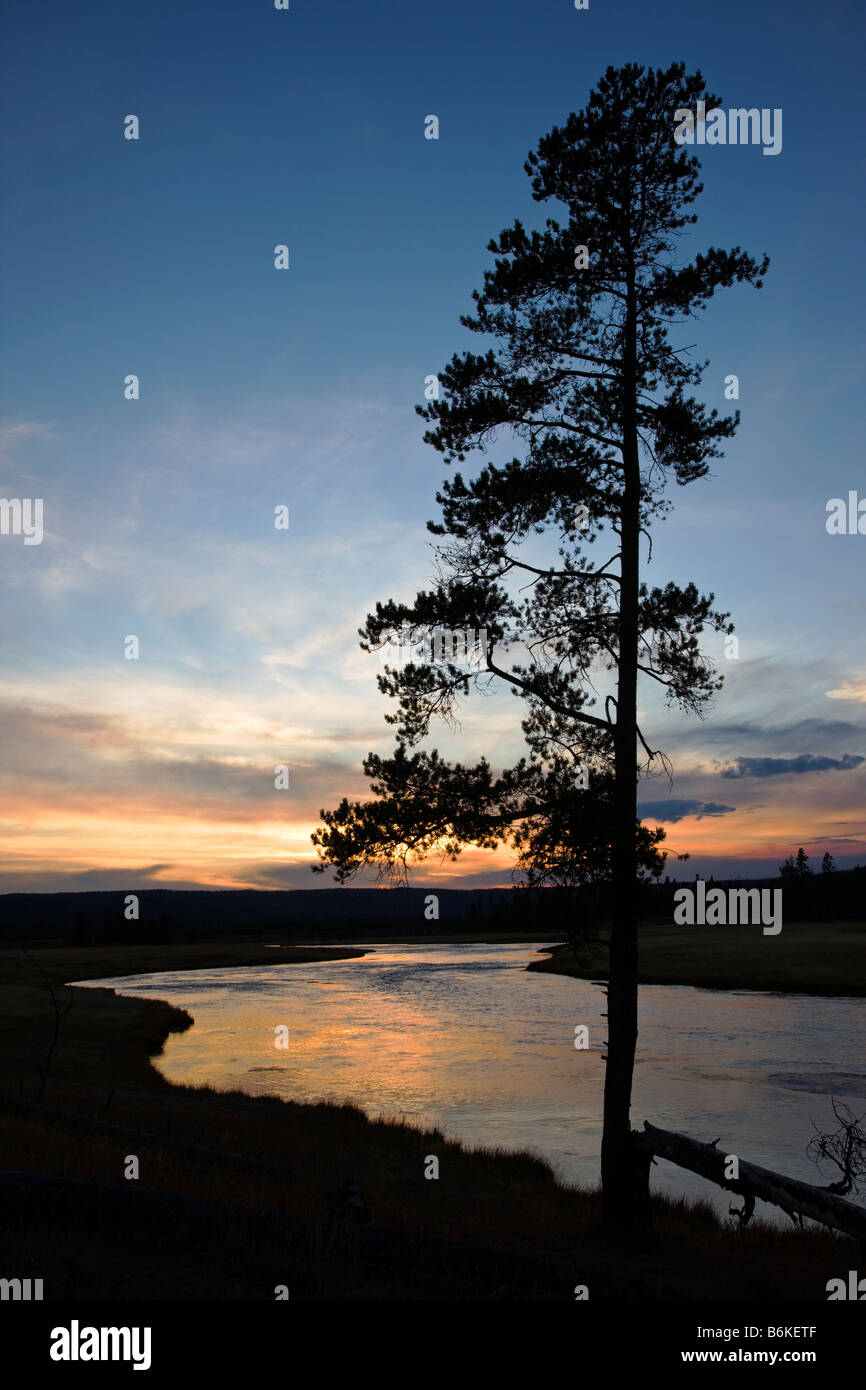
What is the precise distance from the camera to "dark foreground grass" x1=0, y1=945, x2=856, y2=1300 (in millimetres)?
9609

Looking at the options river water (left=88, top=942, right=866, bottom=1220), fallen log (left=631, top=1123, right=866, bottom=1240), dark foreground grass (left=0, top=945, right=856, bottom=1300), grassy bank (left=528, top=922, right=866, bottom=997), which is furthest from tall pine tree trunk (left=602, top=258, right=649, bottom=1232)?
grassy bank (left=528, top=922, right=866, bottom=997)

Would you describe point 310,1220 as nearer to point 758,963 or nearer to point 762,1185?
point 762,1185

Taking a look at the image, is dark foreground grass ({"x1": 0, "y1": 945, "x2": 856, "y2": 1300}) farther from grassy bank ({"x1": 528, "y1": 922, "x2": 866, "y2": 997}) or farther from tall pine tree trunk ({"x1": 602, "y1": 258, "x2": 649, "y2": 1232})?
grassy bank ({"x1": 528, "y1": 922, "x2": 866, "y2": 997})

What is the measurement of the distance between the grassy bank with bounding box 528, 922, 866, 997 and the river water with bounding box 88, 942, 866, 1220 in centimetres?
382

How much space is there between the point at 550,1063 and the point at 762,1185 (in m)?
24.9

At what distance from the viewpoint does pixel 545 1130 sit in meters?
25.7

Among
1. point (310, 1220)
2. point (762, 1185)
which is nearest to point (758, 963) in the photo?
point (762, 1185)

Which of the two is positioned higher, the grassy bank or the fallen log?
the fallen log

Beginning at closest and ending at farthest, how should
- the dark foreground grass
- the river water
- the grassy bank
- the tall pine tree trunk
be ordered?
the dark foreground grass → the tall pine tree trunk → the river water → the grassy bank

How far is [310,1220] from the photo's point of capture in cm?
1061

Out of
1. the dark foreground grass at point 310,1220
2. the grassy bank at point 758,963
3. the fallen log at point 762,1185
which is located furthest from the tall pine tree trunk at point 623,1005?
the grassy bank at point 758,963
